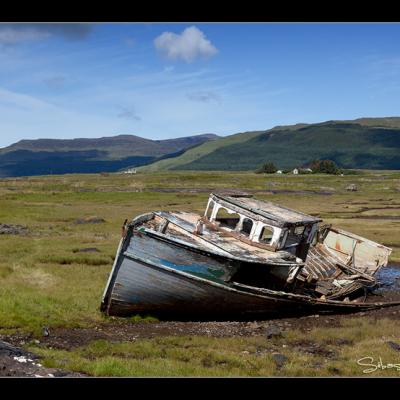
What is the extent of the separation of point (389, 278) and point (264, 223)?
12.9m

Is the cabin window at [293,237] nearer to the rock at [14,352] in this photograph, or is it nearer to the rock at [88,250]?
the rock at [14,352]

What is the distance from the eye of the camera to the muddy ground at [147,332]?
13.0m

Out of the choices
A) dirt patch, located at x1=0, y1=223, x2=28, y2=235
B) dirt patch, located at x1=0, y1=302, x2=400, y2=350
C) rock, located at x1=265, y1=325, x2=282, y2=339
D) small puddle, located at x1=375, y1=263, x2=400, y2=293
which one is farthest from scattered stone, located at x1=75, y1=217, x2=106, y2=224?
rock, located at x1=265, y1=325, x2=282, y2=339

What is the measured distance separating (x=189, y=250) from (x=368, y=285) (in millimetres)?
11781

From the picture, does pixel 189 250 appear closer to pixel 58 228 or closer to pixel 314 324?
pixel 314 324

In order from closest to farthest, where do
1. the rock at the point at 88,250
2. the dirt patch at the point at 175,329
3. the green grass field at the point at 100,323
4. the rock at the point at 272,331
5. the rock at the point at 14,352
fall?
the rock at the point at 14,352 < the green grass field at the point at 100,323 < the dirt patch at the point at 175,329 < the rock at the point at 272,331 < the rock at the point at 88,250

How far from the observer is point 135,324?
19219 mm

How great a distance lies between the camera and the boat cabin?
872 inches

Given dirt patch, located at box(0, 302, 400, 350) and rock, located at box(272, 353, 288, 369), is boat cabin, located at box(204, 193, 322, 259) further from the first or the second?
rock, located at box(272, 353, 288, 369)

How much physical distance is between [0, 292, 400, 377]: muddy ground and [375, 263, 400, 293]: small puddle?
5.56 m

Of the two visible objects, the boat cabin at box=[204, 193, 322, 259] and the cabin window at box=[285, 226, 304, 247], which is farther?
the cabin window at box=[285, 226, 304, 247]

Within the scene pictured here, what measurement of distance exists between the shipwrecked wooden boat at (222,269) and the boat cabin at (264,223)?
0.04 meters

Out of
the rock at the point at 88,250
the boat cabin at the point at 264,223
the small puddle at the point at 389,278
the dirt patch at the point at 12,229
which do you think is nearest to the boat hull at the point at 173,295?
the boat cabin at the point at 264,223
